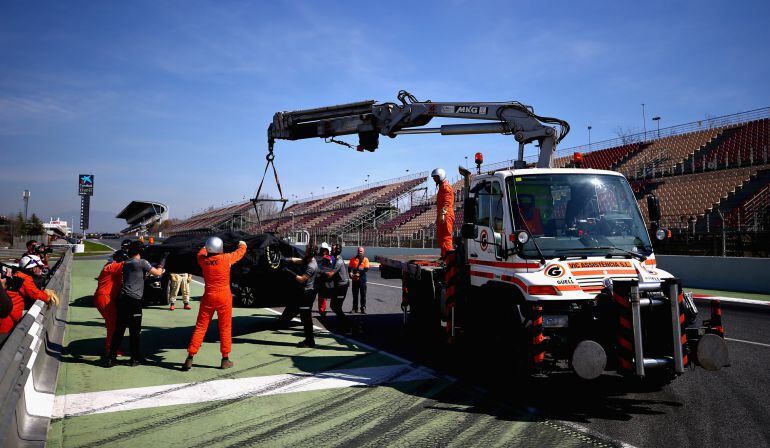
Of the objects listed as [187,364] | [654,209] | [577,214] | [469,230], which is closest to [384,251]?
[187,364]

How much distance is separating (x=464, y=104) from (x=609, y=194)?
12.2 feet

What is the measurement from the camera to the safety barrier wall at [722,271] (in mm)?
15867

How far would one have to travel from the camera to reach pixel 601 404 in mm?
5457

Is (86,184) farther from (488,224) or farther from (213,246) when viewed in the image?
(488,224)

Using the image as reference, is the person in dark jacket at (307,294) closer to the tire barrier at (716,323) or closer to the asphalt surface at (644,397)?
the asphalt surface at (644,397)

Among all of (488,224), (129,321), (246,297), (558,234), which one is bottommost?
(129,321)

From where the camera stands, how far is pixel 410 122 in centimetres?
984

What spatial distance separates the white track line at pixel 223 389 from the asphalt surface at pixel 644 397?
2.83 feet

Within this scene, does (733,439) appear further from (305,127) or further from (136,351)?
(305,127)

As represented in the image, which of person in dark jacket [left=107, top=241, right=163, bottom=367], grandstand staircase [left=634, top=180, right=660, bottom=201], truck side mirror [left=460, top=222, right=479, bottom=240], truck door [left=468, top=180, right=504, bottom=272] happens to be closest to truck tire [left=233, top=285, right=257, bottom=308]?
person in dark jacket [left=107, top=241, right=163, bottom=367]

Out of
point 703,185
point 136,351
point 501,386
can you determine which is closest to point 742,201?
point 703,185

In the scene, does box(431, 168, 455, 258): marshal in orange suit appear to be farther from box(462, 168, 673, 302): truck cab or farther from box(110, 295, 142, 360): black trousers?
box(110, 295, 142, 360): black trousers

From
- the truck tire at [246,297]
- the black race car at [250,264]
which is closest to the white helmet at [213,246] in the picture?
the black race car at [250,264]

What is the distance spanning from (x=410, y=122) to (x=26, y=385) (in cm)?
725
